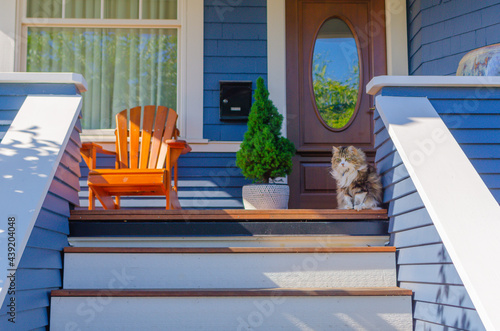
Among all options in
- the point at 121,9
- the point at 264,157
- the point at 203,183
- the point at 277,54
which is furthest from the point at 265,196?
the point at 121,9

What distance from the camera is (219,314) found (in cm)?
Result: 241

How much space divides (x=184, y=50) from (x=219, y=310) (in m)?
2.79

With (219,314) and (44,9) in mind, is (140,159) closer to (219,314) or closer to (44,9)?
(44,9)

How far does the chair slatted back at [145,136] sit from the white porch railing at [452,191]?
6.01 ft

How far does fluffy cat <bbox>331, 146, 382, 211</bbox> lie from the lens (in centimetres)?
298

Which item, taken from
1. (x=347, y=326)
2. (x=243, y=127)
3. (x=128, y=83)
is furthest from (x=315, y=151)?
(x=347, y=326)

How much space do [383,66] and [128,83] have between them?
218 cm

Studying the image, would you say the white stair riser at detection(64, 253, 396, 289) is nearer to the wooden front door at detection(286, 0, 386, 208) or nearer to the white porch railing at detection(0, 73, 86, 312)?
the white porch railing at detection(0, 73, 86, 312)

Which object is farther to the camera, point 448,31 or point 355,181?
point 448,31

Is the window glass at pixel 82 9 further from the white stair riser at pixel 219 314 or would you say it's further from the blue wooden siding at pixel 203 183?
the white stair riser at pixel 219 314

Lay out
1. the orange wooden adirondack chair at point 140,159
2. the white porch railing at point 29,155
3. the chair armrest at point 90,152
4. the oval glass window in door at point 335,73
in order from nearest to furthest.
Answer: the white porch railing at point 29,155 < the orange wooden adirondack chair at point 140,159 < the chair armrest at point 90,152 < the oval glass window in door at point 335,73

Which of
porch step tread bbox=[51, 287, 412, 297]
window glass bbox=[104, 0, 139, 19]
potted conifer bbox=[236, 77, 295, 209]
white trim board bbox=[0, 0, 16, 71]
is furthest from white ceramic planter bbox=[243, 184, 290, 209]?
white trim board bbox=[0, 0, 16, 71]

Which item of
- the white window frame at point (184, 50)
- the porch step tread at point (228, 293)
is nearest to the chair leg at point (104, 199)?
the white window frame at point (184, 50)

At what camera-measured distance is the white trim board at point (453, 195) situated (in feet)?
5.93
